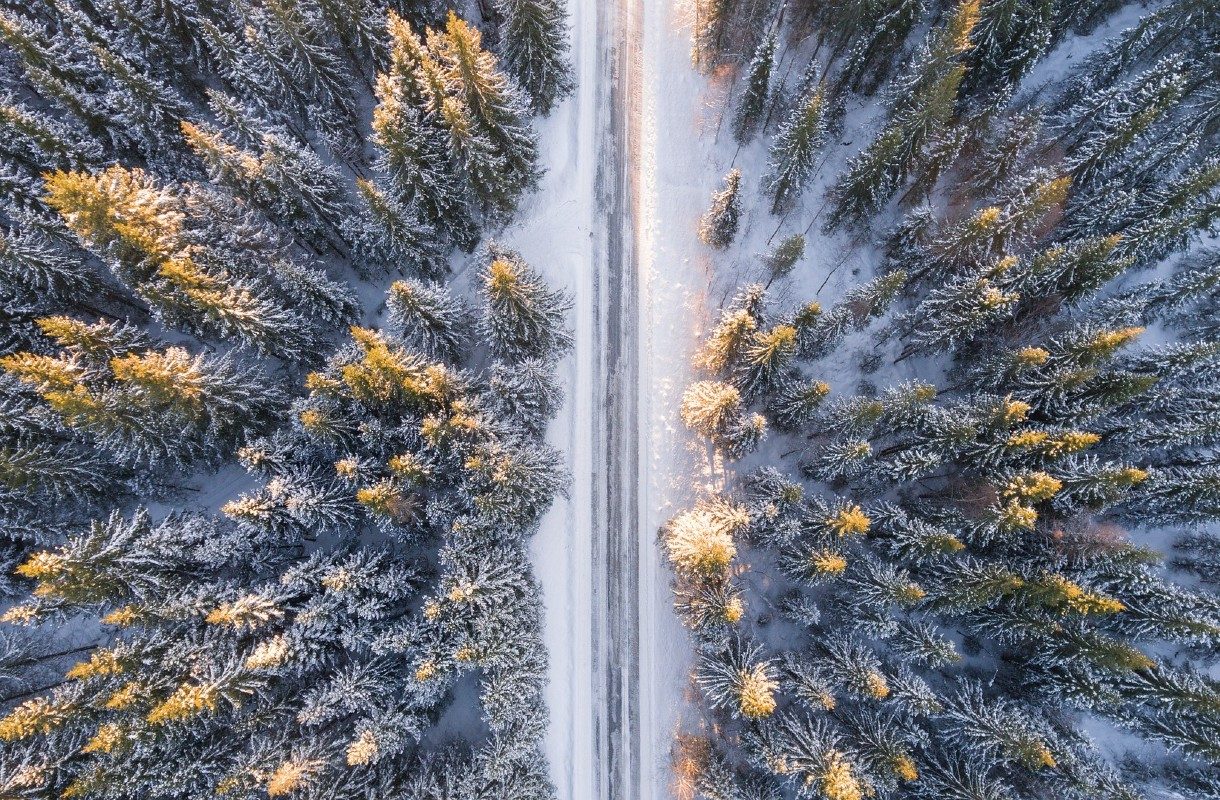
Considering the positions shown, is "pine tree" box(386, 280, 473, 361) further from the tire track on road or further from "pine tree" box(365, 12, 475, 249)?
the tire track on road

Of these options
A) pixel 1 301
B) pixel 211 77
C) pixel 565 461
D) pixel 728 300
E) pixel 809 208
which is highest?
pixel 211 77

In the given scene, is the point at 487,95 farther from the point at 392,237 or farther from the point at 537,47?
the point at 392,237

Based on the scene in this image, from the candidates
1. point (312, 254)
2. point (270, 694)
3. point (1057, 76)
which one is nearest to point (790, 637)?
point (270, 694)

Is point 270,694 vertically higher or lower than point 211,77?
lower

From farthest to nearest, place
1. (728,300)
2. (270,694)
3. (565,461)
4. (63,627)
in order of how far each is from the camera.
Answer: (728,300) → (565,461) → (63,627) → (270,694)

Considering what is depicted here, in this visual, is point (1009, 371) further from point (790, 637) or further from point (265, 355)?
point (265, 355)

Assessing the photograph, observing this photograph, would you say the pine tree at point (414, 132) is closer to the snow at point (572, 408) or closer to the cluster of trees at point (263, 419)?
the cluster of trees at point (263, 419)
